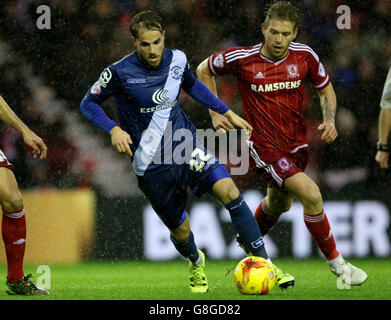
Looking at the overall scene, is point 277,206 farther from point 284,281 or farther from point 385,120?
point 385,120

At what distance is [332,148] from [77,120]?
10.1 ft

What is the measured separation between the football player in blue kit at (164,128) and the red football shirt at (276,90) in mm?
573

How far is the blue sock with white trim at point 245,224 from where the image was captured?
5562 millimetres

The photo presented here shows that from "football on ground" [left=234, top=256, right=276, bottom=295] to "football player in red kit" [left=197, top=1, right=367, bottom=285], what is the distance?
759 millimetres

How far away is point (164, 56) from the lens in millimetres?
5863

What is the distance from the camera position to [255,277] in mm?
5324

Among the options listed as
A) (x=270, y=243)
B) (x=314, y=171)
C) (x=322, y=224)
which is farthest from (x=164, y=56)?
(x=314, y=171)

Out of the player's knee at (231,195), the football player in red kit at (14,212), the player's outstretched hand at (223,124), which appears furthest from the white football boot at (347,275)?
the football player in red kit at (14,212)

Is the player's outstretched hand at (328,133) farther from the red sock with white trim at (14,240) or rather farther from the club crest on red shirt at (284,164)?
the red sock with white trim at (14,240)

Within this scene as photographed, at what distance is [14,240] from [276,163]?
6.38ft

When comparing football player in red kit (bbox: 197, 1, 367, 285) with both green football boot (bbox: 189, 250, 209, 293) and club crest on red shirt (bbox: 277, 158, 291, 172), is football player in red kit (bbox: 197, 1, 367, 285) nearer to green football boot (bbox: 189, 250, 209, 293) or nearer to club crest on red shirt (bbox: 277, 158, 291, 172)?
club crest on red shirt (bbox: 277, 158, 291, 172)

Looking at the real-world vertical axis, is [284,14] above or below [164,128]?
above

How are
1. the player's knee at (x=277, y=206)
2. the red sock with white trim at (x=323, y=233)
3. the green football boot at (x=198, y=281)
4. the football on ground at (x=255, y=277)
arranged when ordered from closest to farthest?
the football on ground at (x=255, y=277), the green football boot at (x=198, y=281), the red sock with white trim at (x=323, y=233), the player's knee at (x=277, y=206)

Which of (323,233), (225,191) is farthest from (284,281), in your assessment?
(225,191)
